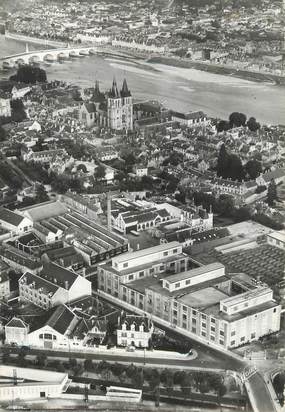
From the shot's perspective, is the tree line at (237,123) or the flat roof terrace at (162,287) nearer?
the flat roof terrace at (162,287)

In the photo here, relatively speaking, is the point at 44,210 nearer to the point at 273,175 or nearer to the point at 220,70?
the point at 273,175

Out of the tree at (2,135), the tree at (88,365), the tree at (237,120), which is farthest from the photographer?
the tree at (237,120)

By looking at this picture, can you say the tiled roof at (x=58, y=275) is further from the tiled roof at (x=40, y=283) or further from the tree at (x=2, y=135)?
the tree at (x=2, y=135)

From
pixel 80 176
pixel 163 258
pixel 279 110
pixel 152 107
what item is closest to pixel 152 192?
pixel 80 176

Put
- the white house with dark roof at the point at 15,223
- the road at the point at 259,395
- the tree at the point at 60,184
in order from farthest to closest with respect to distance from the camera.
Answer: the tree at the point at 60,184 < the white house with dark roof at the point at 15,223 < the road at the point at 259,395

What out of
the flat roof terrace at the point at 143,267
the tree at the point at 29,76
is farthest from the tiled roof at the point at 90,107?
the flat roof terrace at the point at 143,267

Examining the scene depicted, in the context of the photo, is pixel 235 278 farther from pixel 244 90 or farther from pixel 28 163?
pixel 244 90
